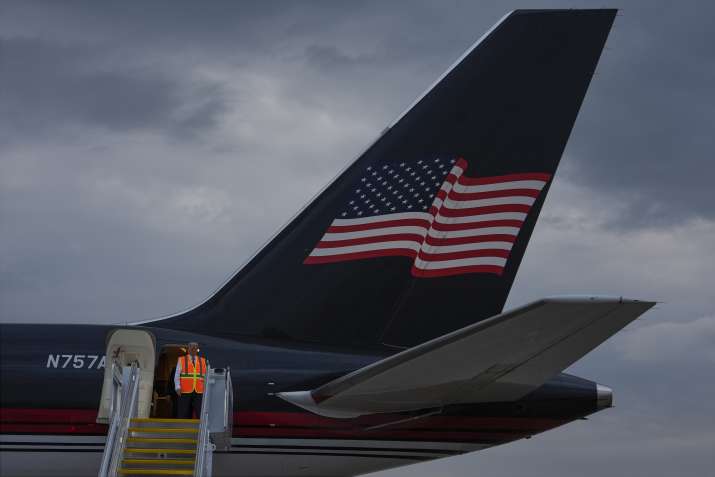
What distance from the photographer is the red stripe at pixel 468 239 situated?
60.7ft

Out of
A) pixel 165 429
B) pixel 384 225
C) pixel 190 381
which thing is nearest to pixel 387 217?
pixel 384 225

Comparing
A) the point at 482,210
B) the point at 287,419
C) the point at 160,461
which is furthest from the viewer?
the point at 482,210

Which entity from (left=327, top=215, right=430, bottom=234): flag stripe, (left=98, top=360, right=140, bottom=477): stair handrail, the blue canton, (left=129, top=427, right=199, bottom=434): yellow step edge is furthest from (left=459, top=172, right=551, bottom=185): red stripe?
(left=98, top=360, right=140, bottom=477): stair handrail

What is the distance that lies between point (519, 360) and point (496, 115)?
7.05 meters

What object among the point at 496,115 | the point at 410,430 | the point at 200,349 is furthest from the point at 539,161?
the point at 200,349

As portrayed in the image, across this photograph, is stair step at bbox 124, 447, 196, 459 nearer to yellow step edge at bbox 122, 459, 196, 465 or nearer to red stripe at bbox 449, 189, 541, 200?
yellow step edge at bbox 122, 459, 196, 465

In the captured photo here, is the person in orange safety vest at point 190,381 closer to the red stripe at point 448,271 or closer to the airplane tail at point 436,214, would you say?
the airplane tail at point 436,214

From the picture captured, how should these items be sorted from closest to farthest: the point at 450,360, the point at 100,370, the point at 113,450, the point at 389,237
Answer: the point at 450,360
the point at 113,450
the point at 100,370
the point at 389,237

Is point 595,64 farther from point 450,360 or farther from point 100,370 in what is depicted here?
point 100,370

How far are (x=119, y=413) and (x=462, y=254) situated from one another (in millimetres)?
6698

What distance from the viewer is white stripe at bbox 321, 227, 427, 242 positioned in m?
18.4

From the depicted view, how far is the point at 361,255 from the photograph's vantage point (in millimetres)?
18281

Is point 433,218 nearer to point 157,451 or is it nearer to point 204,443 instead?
point 204,443

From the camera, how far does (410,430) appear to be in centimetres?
1602
